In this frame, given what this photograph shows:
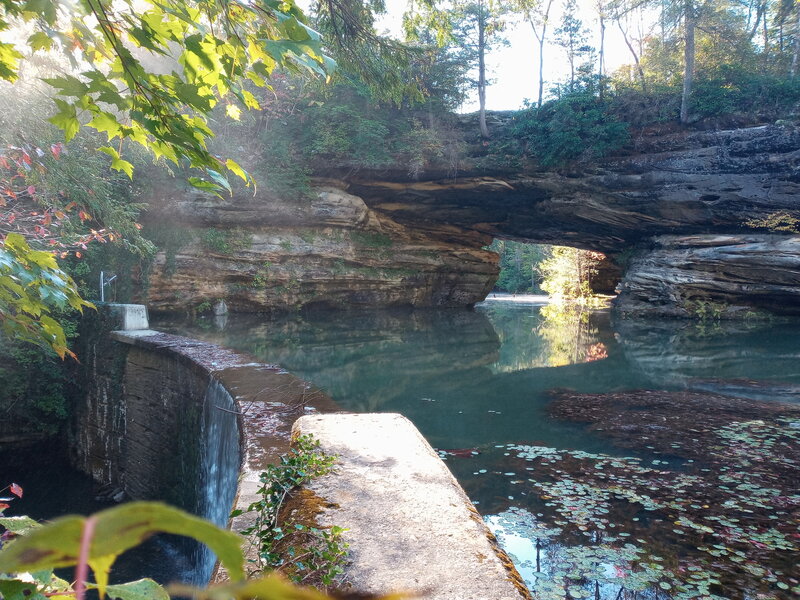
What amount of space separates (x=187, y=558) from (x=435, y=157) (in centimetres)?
1436

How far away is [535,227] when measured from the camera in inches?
805

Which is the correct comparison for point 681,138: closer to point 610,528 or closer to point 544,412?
point 544,412

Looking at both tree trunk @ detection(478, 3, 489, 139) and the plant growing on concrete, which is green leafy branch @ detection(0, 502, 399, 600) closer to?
the plant growing on concrete

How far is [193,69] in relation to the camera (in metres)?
1.48

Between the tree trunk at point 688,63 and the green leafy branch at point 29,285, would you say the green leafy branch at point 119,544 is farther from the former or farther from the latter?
the tree trunk at point 688,63

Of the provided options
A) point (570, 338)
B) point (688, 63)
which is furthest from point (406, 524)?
point (688, 63)

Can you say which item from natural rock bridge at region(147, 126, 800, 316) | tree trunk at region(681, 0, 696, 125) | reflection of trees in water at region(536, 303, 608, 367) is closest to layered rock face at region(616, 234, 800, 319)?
natural rock bridge at region(147, 126, 800, 316)

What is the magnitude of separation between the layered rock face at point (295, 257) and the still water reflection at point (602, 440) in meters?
2.45

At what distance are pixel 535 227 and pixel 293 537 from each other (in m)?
20.1

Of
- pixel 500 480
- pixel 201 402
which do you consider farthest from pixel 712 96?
pixel 201 402

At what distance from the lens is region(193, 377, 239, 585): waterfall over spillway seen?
3611 millimetres

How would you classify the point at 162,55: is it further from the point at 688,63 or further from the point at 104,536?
the point at 688,63

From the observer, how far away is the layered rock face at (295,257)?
48.4 ft

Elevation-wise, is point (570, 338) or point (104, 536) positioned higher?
point (104, 536)
